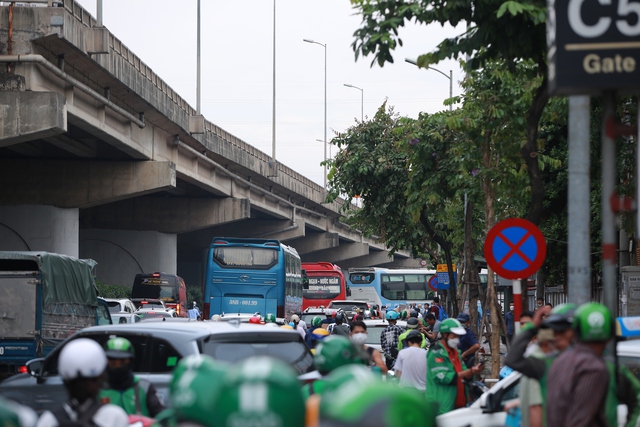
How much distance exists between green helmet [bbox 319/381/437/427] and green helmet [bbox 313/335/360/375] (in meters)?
2.84

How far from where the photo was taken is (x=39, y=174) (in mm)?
33250

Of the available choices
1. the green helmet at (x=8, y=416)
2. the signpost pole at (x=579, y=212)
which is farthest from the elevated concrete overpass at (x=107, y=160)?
the green helmet at (x=8, y=416)

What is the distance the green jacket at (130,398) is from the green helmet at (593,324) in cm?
259

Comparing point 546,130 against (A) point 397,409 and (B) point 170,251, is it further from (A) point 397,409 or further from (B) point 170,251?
(B) point 170,251

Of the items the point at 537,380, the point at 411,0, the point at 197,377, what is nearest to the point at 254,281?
the point at 411,0

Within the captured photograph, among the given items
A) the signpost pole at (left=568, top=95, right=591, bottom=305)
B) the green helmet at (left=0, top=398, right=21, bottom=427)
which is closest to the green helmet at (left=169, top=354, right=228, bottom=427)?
the green helmet at (left=0, top=398, right=21, bottom=427)

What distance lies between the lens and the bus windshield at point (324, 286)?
51.8 metres

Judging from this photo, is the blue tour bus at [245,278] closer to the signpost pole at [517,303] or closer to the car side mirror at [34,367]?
the signpost pole at [517,303]

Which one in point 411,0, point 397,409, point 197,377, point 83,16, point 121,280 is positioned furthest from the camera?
point 121,280

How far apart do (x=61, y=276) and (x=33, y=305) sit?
5.05 ft

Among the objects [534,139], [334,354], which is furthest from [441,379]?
[334,354]

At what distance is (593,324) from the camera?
5371mm

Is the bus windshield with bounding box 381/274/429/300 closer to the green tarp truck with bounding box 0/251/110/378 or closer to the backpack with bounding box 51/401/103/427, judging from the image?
the green tarp truck with bounding box 0/251/110/378

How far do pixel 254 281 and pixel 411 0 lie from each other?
23.8 m
